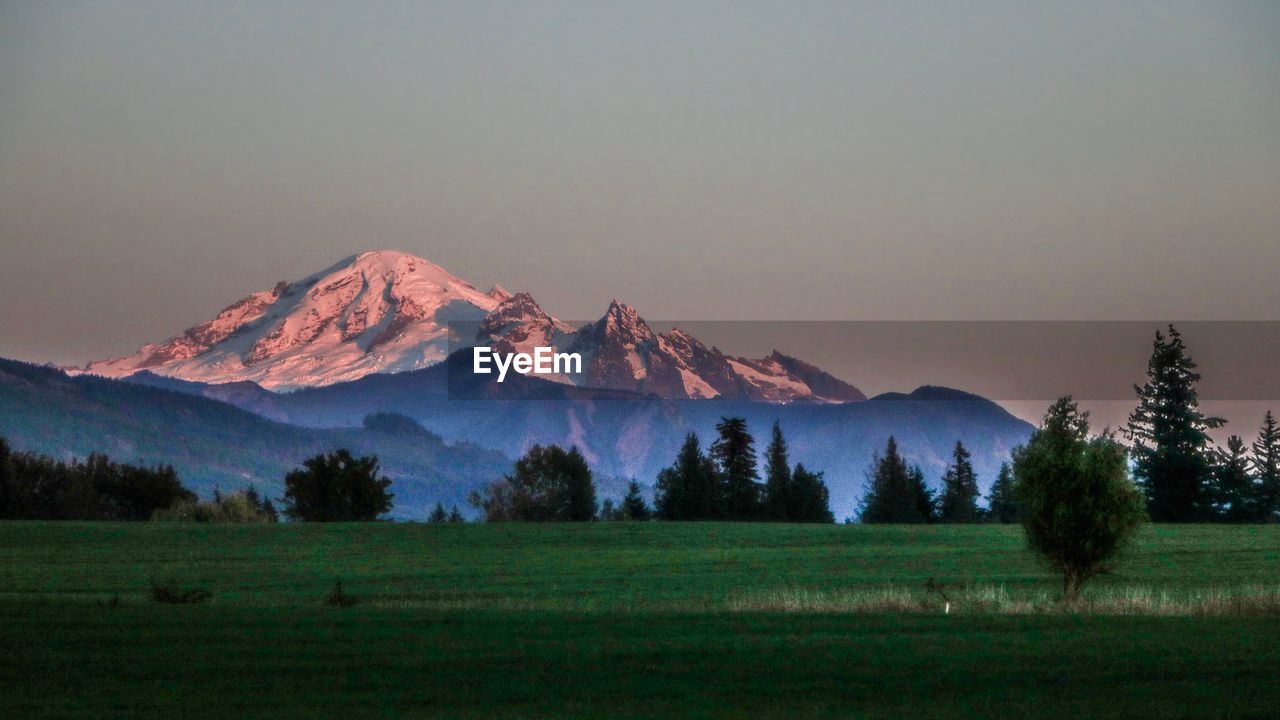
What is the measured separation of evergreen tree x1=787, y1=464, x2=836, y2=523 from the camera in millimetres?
108875

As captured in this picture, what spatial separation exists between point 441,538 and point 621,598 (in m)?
34.1

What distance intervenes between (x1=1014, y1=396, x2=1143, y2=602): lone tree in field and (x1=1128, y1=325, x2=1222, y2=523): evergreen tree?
5228 centimetres

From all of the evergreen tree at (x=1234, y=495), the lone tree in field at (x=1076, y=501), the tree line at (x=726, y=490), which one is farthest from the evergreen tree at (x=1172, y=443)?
the lone tree in field at (x=1076, y=501)

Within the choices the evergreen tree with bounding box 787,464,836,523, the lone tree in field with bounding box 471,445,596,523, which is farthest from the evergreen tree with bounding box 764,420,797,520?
the lone tree in field with bounding box 471,445,596,523

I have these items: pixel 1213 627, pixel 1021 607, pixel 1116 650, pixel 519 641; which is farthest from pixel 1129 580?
pixel 519 641

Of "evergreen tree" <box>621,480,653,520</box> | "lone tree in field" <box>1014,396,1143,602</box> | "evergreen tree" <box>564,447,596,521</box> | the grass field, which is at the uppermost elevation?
"evergreen tree" <box>564,447,596,521</box>

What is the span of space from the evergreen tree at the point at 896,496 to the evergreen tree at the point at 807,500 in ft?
10.9

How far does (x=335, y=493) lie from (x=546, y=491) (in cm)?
2819

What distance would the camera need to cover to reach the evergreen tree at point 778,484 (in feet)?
354

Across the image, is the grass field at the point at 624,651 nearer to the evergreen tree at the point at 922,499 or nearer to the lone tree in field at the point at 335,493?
the lone tree in field at the point at 335,493

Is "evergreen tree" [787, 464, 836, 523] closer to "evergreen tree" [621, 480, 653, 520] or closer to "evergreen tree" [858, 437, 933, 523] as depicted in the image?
"evergreen tree" [858, 437, 933, 523]

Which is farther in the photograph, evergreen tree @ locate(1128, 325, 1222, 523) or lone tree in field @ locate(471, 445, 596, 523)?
lone tree in field @ locate(471, 445, 596, 523)

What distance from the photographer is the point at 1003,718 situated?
18.9m

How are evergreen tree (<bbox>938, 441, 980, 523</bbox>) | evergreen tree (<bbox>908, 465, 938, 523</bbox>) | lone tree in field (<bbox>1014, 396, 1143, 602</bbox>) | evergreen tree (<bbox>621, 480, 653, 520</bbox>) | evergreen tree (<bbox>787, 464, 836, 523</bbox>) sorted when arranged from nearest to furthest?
lone tree in field (<bbox>1014, 396, 1143, 602</bbox>) < evergreen tree (<bbox>621, 480, 653, 520</bbox>) < evergreen tree (<bbox>787, 464, 836, 523</bbox>) < evergreen tree (<bbox>908, 465, 938, 523</bbox>) < evergreen tree (<bbox>938, 441, 980, 523</bbox>)
